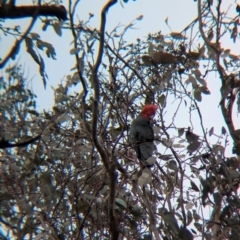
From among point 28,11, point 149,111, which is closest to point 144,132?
point 149,111

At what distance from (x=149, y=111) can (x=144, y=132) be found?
0.31 meters

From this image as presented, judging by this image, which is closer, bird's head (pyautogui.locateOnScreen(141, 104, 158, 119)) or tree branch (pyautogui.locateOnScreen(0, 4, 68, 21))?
tree branch (pyautogui.locateOnScreen(0, 4, 68, 21))

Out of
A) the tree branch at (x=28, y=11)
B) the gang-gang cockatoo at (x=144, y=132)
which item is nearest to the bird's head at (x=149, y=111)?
the gang-gang cockatoo at (x=144, y=132)

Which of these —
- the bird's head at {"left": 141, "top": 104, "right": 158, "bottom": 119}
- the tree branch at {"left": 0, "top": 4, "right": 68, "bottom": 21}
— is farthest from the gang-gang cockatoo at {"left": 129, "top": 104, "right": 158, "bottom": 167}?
the tree branch at {"left": 0, "top": 4, "right": 68, "bottom": 21}

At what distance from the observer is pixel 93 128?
266cm

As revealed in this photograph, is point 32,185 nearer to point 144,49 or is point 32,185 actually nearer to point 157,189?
point 157,189

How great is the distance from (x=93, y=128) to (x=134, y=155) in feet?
5.11

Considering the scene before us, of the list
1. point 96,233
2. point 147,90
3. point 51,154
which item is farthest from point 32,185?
point 147,90

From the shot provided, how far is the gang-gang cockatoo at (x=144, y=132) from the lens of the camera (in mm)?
4344

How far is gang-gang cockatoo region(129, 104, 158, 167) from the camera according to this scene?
14.3 ft

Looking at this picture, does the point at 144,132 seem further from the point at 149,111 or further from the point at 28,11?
the point at 28,11

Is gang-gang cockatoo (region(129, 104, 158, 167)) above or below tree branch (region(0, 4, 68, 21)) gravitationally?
above

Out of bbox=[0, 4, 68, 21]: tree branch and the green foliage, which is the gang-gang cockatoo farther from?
bbox=[0, 4, 68, 21]: tree branch

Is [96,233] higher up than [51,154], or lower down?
lower down
